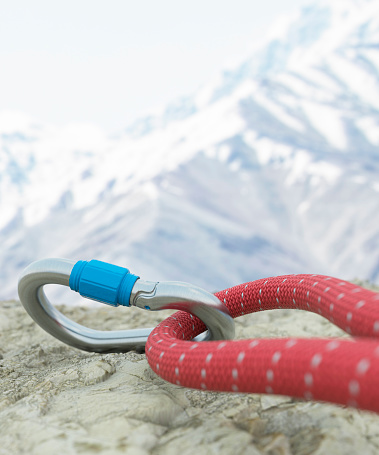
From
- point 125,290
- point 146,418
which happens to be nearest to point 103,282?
point 125,290

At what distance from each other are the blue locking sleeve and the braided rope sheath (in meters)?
0.07

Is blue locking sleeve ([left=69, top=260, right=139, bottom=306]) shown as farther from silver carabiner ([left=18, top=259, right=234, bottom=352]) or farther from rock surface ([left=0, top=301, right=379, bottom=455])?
rock surface ([left=0, top=301, right=379, bottom=455])

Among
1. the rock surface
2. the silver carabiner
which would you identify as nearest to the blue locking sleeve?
the silver carabiner

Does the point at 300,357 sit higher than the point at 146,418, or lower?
higher

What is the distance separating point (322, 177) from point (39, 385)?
893cm

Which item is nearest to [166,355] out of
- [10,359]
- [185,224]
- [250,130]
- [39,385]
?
[39,385]

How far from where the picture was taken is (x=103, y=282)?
517 millimetres

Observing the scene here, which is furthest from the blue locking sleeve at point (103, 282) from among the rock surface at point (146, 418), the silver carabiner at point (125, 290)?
the rock surface at point (146, 418)

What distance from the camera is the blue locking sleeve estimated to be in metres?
0.52

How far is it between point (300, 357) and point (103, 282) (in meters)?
0.27

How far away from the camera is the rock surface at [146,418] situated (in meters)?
0.37

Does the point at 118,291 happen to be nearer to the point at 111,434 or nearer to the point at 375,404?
the point at 111,434

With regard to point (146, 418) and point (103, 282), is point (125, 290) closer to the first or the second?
point (103, 282)

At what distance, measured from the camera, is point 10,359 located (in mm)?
706
